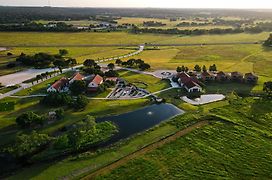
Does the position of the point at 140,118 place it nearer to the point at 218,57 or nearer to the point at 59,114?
the point at 59,114

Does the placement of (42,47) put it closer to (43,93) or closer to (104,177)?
(43,93)

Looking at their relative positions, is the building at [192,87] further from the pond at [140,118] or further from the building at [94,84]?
the building at [94,84]

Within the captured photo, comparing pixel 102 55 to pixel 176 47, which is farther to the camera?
pixel 176 47

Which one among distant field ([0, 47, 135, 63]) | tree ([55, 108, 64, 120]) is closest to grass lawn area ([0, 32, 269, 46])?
distant field ([0, 47, 135, 63])

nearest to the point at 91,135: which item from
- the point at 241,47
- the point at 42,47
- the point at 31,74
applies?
the point at 31,74

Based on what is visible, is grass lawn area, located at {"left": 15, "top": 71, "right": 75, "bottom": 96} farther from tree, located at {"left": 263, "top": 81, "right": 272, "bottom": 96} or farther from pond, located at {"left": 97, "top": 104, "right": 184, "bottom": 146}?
tree, located at {"left": 263, "top": 81, "right": 272, "bottom": 96}
